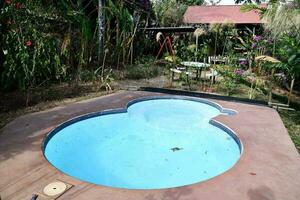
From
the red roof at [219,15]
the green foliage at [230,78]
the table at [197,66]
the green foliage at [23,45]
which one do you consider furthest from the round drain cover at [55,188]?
the red roof at [219,15]

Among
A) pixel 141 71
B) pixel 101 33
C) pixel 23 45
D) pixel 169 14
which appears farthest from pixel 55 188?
pixel 169 14

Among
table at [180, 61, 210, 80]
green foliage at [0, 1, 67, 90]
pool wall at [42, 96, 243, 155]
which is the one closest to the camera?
pool wall at [42, 96, 243, 155]

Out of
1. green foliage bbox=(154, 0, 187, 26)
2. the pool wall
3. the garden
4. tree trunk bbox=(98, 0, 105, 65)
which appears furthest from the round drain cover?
green foliage bbox=(154, 0, 187, 26)

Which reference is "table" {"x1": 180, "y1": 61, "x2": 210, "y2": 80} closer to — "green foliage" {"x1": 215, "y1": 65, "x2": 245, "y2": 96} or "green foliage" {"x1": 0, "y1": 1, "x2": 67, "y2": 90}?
"green foliage" {"x1": 215, "y1": 65, "x2": 245, "y2": 96}

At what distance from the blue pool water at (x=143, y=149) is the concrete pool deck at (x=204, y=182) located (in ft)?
1.16

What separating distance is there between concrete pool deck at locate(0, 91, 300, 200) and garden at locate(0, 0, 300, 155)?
0.55 meters

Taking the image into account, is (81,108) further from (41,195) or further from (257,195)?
(257,195)

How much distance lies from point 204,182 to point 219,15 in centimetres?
1562

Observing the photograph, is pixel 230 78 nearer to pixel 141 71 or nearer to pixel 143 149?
pixel 141 71

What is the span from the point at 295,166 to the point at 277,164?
9.3 inches

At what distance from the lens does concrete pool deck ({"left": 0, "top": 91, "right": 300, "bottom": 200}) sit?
318 cm

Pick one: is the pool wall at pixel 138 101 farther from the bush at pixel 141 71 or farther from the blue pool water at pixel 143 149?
the bush at pixel 141 71

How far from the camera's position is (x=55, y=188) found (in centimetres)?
324

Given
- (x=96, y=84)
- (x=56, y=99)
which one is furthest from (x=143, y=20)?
(x=56, y=99)
